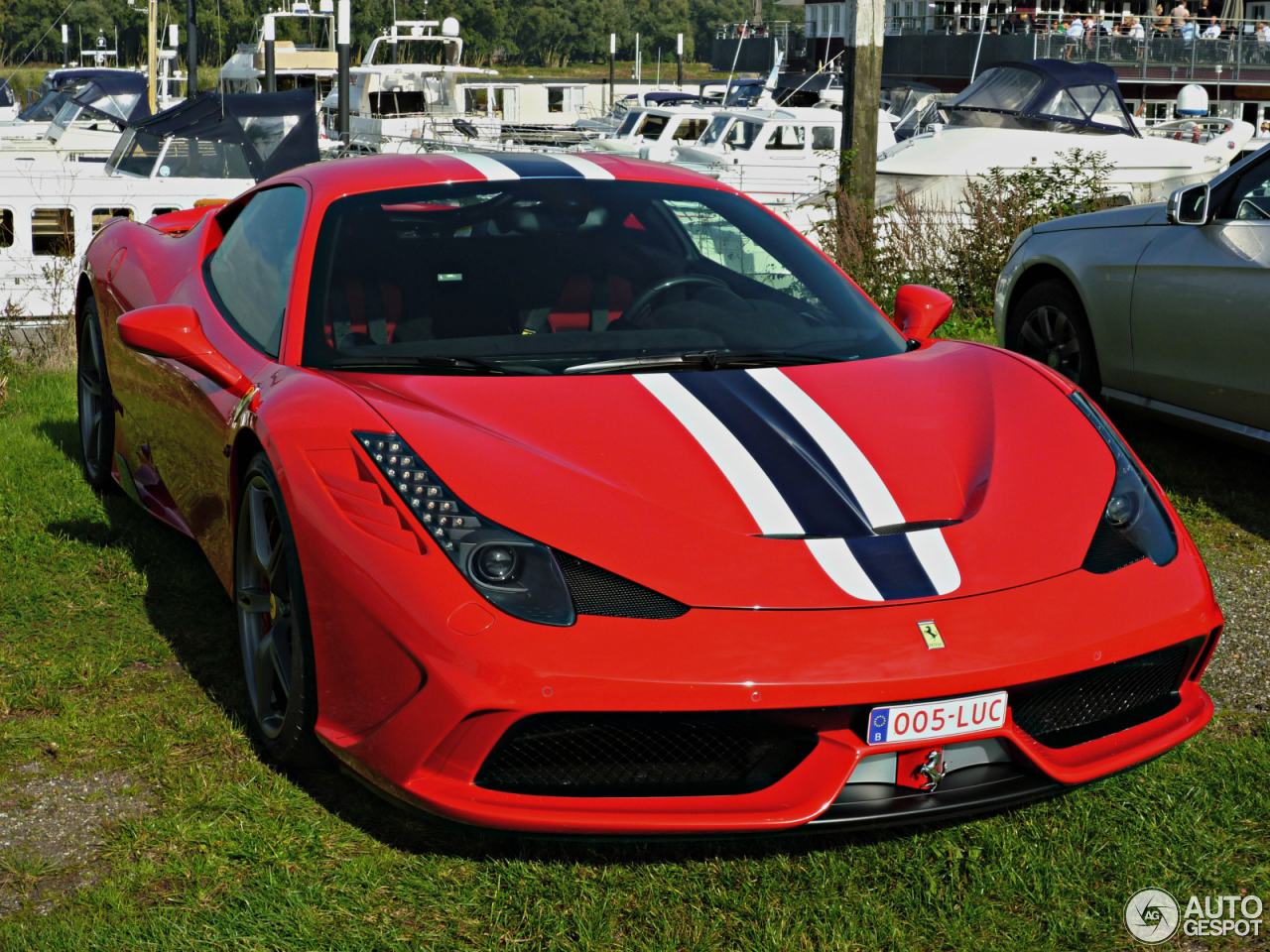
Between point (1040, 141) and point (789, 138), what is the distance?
400cm

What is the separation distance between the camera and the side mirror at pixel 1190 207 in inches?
200

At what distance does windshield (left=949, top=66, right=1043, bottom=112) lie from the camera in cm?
1716

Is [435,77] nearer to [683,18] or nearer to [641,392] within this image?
[641,392]

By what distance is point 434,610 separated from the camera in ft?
8.08

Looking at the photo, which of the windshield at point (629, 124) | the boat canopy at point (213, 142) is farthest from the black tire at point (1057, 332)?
the windshield at point (629, 124)

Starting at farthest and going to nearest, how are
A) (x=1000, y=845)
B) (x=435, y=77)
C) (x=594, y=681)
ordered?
(x=435, y=77)
(x=1000, y=845)
(x=594, y=681)

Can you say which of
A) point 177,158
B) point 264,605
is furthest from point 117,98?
point 264,605

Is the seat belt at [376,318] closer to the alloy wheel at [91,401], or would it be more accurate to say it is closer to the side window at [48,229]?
the alloy wheel at [91,401]

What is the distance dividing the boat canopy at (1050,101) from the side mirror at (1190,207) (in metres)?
12.5

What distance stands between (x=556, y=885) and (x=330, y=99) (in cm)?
3049

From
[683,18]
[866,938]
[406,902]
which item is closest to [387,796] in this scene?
[406,902]

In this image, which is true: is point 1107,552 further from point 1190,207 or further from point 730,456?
point 1190,207

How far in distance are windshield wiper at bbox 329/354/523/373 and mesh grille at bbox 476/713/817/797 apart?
3.53ft
